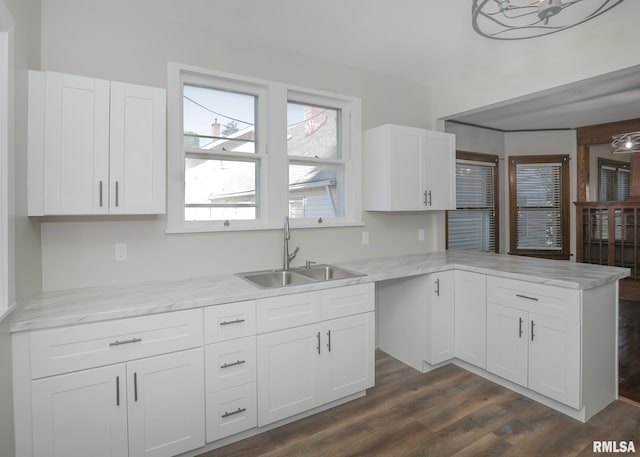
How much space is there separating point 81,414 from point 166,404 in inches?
14.7

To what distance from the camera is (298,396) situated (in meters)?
2.28

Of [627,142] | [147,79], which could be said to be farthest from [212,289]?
[627,142]

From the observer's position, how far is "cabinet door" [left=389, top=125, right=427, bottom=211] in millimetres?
3160

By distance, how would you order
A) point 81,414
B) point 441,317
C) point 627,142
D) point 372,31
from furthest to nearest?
point 627,142, point 441,317, point 372,31, point 81,414

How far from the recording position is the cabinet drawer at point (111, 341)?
162 cm

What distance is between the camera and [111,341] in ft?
5.70

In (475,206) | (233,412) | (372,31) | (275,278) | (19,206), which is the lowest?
(233,412)

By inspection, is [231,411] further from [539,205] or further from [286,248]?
[539,205]

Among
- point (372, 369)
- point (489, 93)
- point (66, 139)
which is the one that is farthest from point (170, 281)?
point (489, 93)

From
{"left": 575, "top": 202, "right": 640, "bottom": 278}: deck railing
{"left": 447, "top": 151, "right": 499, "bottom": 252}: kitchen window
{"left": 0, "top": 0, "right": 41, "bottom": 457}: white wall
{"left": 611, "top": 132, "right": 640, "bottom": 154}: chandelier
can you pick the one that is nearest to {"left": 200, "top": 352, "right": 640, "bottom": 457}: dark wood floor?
{"left": 0, "top": 0, "right": 41, "bottom": 457}: white wall

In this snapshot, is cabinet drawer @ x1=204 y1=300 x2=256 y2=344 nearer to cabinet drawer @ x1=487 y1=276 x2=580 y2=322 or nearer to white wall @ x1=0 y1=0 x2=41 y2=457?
white wall @ x1=0 y1=0 x2=41 y2=457

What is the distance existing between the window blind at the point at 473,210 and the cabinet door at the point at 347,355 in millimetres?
2479

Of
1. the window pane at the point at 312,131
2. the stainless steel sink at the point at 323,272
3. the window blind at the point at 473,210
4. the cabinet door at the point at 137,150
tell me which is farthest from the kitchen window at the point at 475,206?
the cabinet door at the point at 137,150

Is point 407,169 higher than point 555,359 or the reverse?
higher
